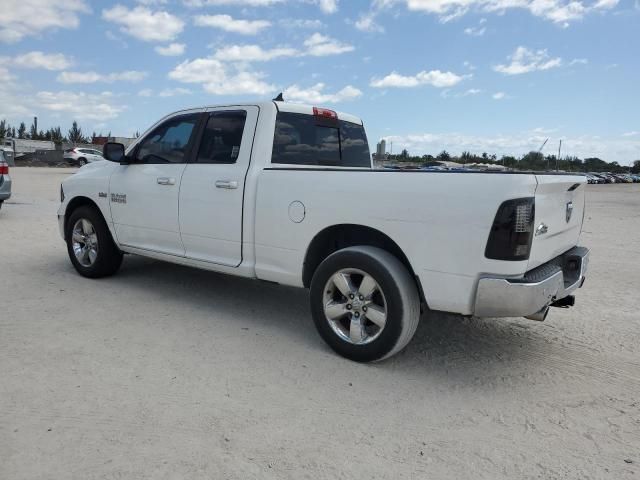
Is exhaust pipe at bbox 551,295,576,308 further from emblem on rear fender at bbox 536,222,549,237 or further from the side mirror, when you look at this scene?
the side mirror

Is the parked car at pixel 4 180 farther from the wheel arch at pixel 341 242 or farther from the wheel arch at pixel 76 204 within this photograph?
the wheel arch at pixel 341 242

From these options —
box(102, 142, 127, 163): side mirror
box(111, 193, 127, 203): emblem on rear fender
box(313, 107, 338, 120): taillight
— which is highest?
box(313, 107, 338, 120): taillight

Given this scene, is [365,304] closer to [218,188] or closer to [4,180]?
[218,188]

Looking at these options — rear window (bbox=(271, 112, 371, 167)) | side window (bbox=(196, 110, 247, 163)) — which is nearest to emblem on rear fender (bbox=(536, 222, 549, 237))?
rear window (bbox=(271, 112, 371, 167))

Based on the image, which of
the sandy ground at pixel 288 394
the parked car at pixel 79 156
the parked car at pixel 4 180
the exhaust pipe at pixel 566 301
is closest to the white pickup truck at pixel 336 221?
the exhaust pipe at pixel 566 301

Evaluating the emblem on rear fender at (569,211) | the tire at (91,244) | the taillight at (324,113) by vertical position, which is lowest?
the tire at (91,244)

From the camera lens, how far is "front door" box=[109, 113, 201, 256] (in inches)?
194

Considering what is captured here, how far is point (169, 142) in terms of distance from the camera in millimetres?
5117

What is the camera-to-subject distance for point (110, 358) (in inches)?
144

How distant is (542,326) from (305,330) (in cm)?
211

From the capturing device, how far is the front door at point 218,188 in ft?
14.4

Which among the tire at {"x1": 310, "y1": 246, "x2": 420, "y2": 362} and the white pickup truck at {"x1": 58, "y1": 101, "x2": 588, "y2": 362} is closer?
the white pickup truck at {"x1": 58, "y1": 101, "x2": 588, "y2": 362}

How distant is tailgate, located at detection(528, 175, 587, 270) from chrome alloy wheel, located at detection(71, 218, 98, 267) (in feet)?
15.0

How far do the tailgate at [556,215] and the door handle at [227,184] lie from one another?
2362 millimetres
